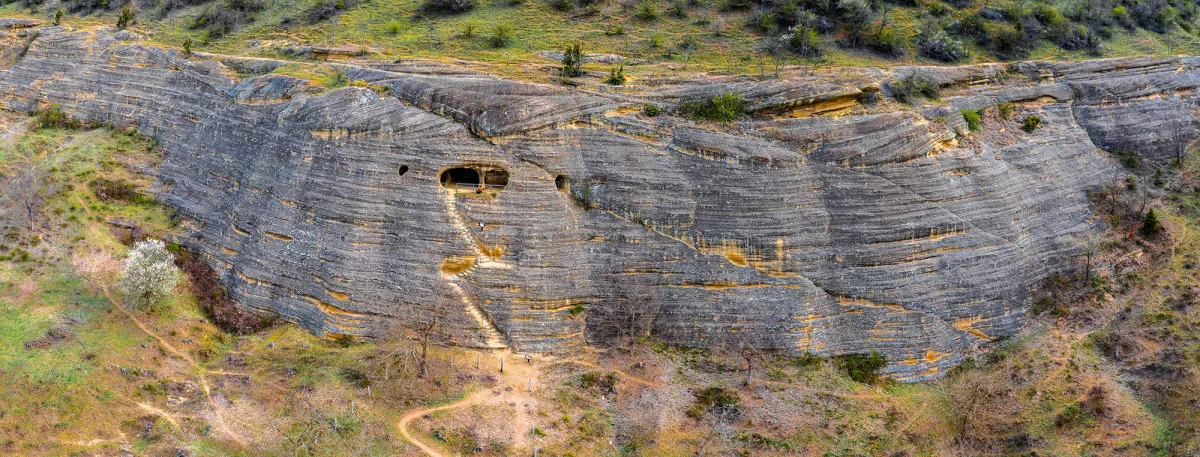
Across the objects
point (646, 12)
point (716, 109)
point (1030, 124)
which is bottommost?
point (1030, 124)

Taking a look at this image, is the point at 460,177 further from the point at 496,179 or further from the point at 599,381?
the point at 599,381

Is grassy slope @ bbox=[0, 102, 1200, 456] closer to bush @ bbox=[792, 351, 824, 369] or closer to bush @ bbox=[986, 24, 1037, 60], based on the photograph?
bush @ bbox=[792, 351, 824, 369]

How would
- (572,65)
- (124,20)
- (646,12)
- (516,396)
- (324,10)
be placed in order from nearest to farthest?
(516,396) → (572,65) → (646,12) → (324,10) → (124,20)

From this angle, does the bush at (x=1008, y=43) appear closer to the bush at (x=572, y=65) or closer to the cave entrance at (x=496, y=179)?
the bush at (x=572, y=65)

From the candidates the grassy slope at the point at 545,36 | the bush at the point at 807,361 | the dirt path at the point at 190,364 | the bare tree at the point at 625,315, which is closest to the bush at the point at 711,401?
the bush at the point at 807,361

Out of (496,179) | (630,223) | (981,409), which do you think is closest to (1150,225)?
(981,409)

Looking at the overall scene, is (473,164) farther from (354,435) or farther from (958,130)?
(958,130)

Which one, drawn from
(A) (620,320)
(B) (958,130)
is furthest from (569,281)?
(B) (958,130)
